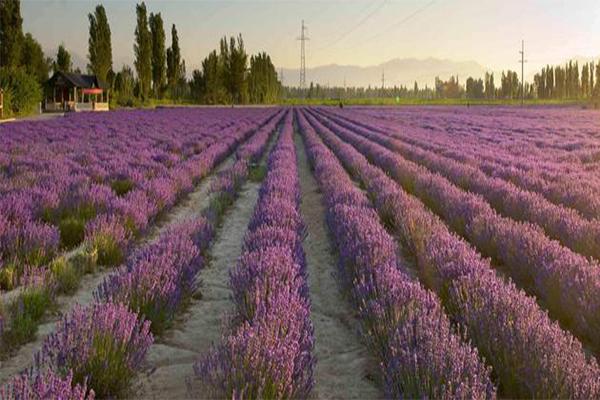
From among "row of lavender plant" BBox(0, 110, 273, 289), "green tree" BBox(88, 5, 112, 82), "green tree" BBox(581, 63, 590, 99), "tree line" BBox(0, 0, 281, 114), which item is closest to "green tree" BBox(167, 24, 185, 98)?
"tree line" BBox(0, 0, 281, 114)

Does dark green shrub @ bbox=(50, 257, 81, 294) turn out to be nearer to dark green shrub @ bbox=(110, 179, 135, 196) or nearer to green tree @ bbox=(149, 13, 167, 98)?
dark green shrub @ bbox=(110, 179, 135, 196)

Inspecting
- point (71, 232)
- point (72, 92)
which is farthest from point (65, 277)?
point (72, 92)

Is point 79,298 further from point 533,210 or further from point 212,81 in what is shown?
point 212,81

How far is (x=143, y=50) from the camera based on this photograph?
216 ft

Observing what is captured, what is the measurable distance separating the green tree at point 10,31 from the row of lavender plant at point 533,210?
43.8 metres

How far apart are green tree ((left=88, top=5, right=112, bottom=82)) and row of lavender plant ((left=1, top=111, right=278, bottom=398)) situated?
5971 cm

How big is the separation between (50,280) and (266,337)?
216 cm

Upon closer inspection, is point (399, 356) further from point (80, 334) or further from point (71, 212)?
point (71, 212)

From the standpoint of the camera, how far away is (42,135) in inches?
706

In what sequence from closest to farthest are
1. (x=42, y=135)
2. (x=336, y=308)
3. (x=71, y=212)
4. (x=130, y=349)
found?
1. (x=130, y=349)
2. (x=336, y=308)
3. (x=71, y=212)
4. (x=42, y=135)

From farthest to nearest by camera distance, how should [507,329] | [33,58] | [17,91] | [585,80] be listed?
[585,80], [33,58], [17,91], [507,329]

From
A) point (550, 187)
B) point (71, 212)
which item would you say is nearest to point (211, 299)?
point (71, 212)

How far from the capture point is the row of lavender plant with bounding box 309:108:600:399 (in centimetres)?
241

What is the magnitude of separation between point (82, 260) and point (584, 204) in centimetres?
571
